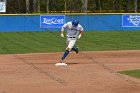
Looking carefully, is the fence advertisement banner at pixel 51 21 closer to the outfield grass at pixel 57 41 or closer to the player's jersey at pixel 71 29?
the outfield grass at pixel 57 41

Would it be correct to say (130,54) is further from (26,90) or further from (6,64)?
(26,90)

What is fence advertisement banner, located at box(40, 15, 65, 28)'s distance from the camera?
36.7 metres

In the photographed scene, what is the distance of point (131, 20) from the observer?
38625 millimetres

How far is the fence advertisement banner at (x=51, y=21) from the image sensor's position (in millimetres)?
36719

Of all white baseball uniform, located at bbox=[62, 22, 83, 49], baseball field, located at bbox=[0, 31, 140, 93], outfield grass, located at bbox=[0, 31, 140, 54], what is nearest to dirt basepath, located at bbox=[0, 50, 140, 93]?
baseball field, located at bbox=[0, 31, 140, 93]

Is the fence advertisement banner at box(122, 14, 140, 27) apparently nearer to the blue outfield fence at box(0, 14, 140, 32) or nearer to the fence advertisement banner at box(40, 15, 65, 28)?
the blue outfield fence at box(0, 14, 140, 32)

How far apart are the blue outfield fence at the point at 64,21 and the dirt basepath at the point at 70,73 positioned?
1282 centimetres

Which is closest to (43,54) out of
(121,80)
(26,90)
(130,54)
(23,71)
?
(130,54)

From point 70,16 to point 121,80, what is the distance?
22.9m

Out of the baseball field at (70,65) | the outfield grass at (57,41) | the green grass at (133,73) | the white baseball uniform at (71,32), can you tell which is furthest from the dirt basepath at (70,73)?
the outfield grass at (57,41)

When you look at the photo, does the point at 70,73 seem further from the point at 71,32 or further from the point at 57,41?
the point at 57,41

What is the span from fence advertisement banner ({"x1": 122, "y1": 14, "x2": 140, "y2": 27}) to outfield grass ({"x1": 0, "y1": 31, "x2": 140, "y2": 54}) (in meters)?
1.35

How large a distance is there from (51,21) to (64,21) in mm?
1073

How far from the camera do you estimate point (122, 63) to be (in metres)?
20.0
